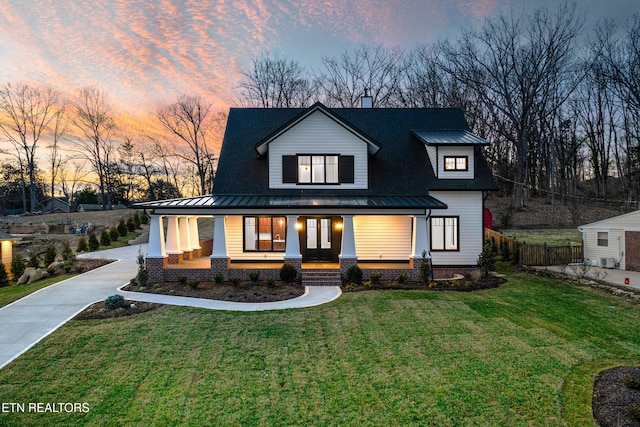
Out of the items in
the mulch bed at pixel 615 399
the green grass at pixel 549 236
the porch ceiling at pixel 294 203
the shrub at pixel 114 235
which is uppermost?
the porch ceiling at pixel 294 203

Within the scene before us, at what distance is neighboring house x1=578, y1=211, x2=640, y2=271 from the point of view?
14.6 meters

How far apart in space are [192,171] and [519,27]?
41.2m

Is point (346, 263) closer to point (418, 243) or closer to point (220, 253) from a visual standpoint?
point (418, 243)

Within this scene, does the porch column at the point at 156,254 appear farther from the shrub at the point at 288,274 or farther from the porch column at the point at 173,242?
the shrub at the point at 288,274

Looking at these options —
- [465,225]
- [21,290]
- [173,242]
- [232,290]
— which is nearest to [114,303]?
[232,290]

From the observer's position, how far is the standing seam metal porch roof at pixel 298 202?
14070 mm

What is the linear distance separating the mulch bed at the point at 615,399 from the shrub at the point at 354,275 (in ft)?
26.7

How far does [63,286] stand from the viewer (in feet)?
42.7

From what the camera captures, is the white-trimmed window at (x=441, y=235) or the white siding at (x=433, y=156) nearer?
the white-trimmed window at (x=441, y=235)

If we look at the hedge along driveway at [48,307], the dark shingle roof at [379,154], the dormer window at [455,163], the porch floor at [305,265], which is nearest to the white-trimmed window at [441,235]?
the dark shingle roof at [379,154]

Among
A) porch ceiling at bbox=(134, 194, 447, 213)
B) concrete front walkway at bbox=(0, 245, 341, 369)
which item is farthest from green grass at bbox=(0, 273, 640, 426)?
porch ceiling at bbox=(134, 194, 447, 213)

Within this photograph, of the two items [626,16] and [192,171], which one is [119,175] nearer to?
[192,171]

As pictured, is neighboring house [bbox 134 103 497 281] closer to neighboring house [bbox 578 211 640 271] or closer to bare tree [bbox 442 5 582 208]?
neighboring house [bbox 578 211 640 271]

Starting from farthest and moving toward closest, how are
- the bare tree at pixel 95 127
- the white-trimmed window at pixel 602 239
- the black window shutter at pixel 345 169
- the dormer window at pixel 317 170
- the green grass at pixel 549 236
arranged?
1. the bare tree at pixel 95 127
2. the green grass at pixel 549 236
3. the dormer window at pixel 317 170
4. the black window shutter at pixel 345 169
5. the white-trimmed window at pixel 602 239
